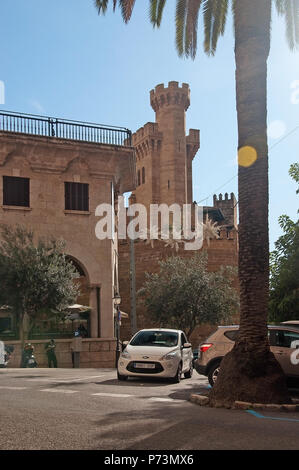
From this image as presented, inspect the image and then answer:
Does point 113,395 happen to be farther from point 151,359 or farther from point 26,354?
point 26,354

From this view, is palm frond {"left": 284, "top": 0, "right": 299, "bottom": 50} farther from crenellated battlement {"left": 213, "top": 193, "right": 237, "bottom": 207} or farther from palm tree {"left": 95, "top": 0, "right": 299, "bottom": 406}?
crenellated battlement {"left": 213, "top": 193, "right": 237, "bottom": 207}

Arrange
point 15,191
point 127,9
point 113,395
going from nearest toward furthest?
point 113,395, point 127,9, point 15,191

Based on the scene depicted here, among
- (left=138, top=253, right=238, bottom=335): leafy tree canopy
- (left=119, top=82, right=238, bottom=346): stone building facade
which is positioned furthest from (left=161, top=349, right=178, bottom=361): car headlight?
(left=119, top=82, right=238, bottom=346): stone building facade

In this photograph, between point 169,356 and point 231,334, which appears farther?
point 169,356

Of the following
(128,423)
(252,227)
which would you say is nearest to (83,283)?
(252,227)

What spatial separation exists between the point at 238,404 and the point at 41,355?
16.7 meters

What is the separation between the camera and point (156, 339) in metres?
16.4

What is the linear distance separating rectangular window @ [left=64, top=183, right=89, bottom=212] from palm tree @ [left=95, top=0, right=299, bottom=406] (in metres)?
18.0

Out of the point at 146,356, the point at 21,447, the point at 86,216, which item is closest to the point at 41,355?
the point at 86,216

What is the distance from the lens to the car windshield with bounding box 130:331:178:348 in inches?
635

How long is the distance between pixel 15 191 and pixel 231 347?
1663 centimetres
